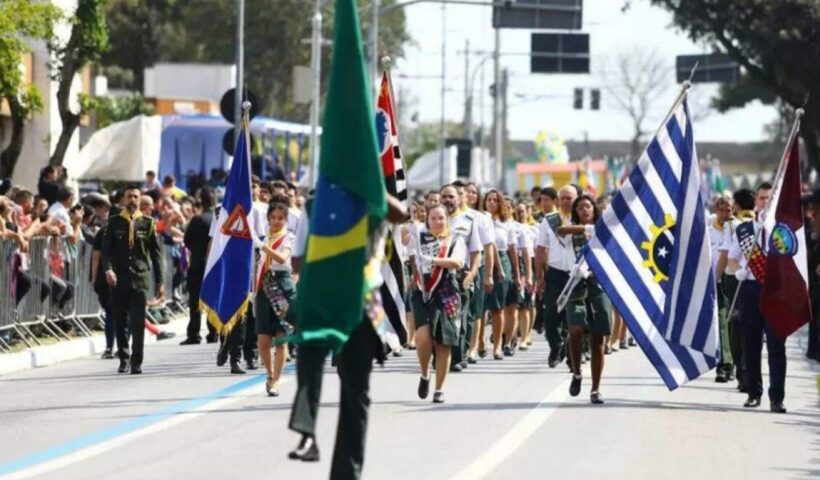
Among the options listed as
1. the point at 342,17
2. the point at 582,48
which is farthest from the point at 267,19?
the point at 342,17

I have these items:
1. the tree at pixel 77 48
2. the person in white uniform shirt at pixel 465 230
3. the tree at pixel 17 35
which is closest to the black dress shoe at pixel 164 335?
the tree at pixel 17 35

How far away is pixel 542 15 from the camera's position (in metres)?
44.4

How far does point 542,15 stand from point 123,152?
11.6 metres

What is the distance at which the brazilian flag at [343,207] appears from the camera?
10.9 metres

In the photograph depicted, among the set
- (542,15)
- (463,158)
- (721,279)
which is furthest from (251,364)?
(463,158)

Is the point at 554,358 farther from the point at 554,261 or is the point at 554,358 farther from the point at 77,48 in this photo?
the point at 77,48

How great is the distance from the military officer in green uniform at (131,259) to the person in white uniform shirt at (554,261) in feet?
13.2

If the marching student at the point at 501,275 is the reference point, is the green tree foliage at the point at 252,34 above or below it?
above

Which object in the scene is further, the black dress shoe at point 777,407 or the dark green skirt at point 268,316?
the dark green skirt at point 268,316

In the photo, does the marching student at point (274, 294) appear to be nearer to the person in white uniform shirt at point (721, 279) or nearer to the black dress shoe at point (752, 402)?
the black dress shoe at point (752, 402)

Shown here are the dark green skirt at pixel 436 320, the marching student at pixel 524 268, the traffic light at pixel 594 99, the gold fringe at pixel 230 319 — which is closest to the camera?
the dark green skirt at pixel 436 320

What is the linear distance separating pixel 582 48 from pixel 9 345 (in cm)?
3159

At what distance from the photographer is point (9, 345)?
23672mm

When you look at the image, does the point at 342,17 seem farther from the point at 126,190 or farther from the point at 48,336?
the point at 48,336
